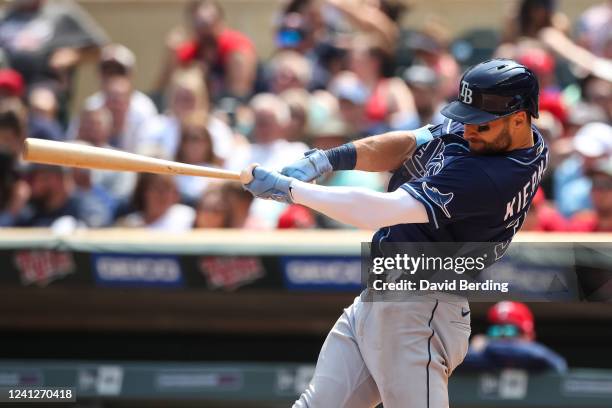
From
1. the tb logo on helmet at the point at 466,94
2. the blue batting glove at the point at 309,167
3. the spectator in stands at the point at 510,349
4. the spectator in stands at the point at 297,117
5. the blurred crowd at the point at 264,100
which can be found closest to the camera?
the tb logo on helmet at the point at 466,94

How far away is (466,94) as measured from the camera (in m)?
3.81

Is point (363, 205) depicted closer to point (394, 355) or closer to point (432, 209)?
point (432, 209)

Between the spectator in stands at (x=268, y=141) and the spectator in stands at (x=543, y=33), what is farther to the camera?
the spectator in stands at (x=543, y=33)

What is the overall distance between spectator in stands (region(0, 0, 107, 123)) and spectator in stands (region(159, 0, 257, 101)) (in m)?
0.78

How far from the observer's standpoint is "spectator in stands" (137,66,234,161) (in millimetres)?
7719

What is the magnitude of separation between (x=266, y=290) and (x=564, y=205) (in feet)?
6.14

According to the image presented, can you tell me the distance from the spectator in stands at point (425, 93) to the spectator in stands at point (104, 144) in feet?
6.35

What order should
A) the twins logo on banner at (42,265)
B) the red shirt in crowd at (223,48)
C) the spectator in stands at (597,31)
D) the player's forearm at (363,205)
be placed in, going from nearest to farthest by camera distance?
the player's forearm at (363,205) → the twins logo on banner at (42,265) → the spectator in stands at (597,31) → the red shirt in crowd at (223,48)

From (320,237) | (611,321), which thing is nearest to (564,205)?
(611,321)

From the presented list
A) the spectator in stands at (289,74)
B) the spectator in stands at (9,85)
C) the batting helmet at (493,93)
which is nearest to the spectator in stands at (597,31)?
the spectator in stands at (289,74)

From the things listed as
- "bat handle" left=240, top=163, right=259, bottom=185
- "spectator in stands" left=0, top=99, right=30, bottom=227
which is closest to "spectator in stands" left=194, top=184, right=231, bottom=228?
"spectator in stands" left=0, top=99, right=30, bottom=227

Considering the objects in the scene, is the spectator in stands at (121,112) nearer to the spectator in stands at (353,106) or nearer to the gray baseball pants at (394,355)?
the spectator in stands at (353,106)

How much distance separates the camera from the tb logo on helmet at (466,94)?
379 centimetres

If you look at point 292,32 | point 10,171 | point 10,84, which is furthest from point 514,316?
point 10,84
